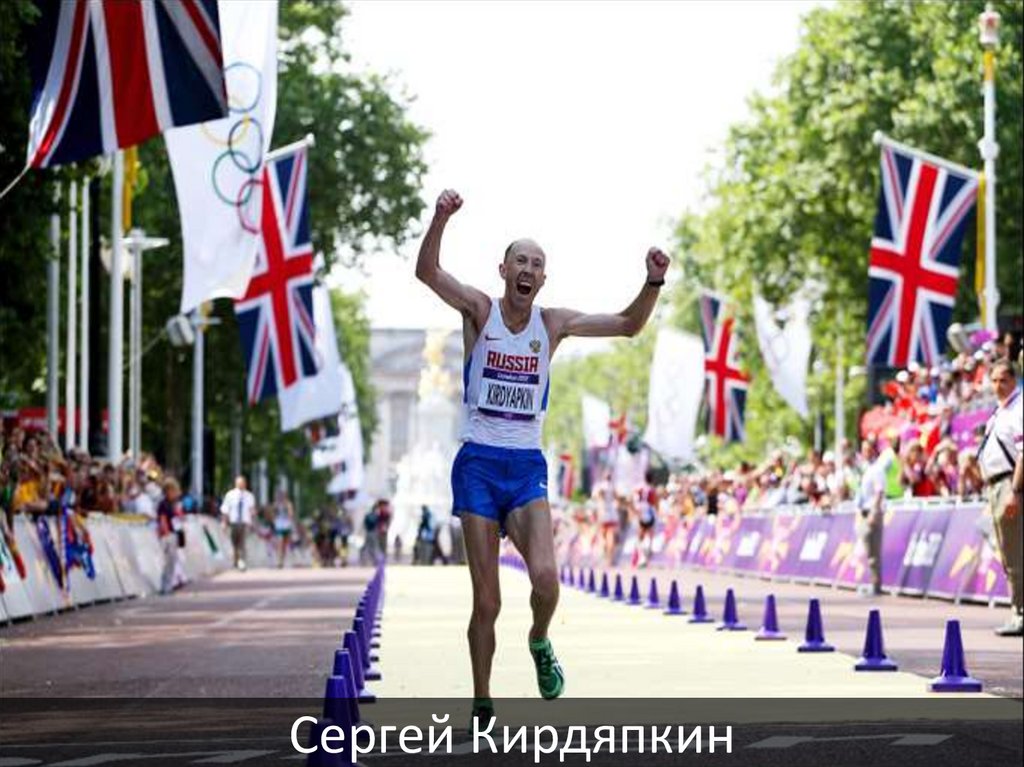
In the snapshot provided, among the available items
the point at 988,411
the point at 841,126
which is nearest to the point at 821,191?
the point at 841,126

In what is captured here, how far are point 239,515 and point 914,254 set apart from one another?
22136mm

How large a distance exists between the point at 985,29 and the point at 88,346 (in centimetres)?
1569

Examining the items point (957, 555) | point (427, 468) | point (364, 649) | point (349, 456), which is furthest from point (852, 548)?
point (427, 468)

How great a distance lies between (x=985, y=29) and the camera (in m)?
43.1

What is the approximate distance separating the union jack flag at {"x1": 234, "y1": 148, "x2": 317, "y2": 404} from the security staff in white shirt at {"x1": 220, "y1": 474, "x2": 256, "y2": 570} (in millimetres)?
14044

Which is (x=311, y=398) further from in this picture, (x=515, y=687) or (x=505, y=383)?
(x=505, y=383)

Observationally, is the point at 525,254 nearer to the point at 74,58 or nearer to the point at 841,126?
the point at 74,58

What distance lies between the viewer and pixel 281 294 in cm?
4234

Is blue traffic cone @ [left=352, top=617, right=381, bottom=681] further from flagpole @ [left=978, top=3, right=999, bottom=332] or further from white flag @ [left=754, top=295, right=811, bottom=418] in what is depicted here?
white flag @ [left=754, top=295, right=811, bottom=418]

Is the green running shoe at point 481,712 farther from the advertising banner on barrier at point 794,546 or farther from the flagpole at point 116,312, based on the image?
the flagpole at point 116,312

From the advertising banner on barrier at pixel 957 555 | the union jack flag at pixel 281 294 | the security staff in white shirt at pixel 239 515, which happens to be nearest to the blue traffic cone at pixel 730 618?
the advertising banner on barrier at pixel 957 555

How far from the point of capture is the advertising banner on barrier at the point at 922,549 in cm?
3056

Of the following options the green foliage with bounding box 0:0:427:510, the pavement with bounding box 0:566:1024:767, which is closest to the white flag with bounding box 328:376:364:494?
the green foliage with bounding box 0:0:427:510

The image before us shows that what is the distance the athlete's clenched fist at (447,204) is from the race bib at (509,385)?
0.65 metres
